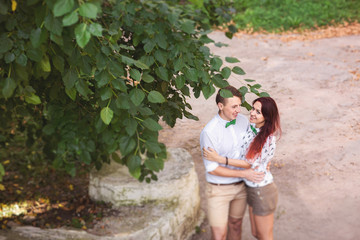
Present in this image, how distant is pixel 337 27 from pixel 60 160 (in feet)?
44.8

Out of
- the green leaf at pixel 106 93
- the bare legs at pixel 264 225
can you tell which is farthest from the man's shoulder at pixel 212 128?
the green leaf at pixel 106 93

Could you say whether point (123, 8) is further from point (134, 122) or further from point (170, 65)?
point (134, 122)

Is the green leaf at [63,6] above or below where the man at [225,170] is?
above

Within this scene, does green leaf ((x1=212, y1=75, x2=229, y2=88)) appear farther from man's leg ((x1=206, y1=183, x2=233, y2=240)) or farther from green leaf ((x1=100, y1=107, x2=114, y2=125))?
man's leg ((x1=206, y1=183, x2=233, y2=240))

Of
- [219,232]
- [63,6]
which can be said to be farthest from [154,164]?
[219,232]

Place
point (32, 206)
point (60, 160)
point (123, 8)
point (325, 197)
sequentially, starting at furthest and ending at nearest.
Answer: point (32, 206), point (325, 197), point (60, 160), point (123, 8)

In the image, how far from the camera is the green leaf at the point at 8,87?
2.07 m

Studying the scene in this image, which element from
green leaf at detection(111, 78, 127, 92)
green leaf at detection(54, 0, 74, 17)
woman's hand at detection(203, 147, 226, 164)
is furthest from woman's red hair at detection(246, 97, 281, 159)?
green leaf at detection(54, 0, 74, 17)

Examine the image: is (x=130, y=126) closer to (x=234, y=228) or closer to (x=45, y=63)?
(x=45, y=63)

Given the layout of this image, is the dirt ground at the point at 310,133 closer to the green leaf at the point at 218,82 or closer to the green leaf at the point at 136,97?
the green leaf at the point at 218,82

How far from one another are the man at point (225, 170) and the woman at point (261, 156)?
0.25 feet

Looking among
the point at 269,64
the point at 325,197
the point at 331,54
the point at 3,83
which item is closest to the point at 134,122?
the point at 3,83

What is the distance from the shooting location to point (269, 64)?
11.2 meters

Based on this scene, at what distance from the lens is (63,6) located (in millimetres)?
1616
